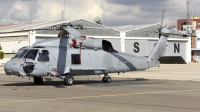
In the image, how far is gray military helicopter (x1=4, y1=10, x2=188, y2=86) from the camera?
2275 cm

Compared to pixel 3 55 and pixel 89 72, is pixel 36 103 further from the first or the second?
pixel 3 55

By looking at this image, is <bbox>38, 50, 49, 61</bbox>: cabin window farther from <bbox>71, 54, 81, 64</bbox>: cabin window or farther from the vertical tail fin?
the vertical tail fin

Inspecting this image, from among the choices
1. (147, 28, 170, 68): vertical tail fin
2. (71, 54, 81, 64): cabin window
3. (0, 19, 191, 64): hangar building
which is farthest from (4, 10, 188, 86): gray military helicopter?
(0, 19, 191, 64): hangar building

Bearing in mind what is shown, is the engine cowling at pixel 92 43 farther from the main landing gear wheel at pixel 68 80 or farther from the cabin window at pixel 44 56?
the cabin window at pixel 44 56

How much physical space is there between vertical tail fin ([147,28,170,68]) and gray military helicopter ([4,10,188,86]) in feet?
5.94

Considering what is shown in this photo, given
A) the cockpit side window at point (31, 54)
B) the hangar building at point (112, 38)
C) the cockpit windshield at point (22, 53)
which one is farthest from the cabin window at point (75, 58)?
the hangar building at point (112, 38)

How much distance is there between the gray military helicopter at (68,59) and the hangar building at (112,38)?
3583cm

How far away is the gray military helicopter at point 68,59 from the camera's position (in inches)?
896

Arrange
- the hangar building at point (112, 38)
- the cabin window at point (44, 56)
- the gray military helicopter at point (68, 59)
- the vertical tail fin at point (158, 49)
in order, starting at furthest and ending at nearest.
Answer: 1. the hangar building at point (112, 38)
2. the vertical tail fin at point (158, 49)
3. the cabin window at point (44, 56)
4. the gray military helicopter at point (68, 59)

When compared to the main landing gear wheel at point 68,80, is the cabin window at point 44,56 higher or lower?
higher

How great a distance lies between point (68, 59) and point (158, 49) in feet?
25.4

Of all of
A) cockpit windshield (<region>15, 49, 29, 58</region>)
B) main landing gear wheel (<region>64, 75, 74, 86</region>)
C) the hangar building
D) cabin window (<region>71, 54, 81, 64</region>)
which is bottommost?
main landing gear wheel (<region>64, 75, 74, 86</region>)

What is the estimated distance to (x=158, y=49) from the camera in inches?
1123

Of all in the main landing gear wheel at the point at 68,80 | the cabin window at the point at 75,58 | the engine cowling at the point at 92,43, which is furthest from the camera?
the engine cowling at the point at 92,43
